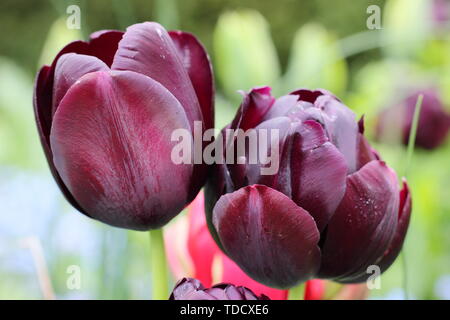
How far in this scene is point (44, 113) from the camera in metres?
0.35

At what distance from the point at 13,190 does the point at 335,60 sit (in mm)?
503

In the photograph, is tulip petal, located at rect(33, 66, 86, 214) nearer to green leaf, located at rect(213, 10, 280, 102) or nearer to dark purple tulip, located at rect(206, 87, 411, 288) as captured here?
dark purple tulip, located at rect(206, 87, 411, 288)

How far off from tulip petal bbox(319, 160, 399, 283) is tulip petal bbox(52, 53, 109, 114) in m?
0.12

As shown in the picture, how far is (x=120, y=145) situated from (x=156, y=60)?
0.04 m

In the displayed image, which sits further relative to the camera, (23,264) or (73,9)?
(23,264)

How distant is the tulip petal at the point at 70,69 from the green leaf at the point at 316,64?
0.47m

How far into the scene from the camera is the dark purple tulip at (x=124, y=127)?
0.32 metres

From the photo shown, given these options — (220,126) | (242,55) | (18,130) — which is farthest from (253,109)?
(18,130)

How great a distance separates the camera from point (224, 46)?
0.78 metres

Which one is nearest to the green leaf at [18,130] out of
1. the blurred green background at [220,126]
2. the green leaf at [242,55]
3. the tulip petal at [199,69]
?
the blurred green background at [220,126]

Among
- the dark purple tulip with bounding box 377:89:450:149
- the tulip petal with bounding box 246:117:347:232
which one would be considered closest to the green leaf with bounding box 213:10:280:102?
the dark purple tulip with bounding box 377:89:450:149

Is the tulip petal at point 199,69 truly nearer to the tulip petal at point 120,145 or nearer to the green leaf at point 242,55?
the tulip petal at point 120,145

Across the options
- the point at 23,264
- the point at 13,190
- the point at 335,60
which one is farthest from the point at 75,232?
the point at 335,60

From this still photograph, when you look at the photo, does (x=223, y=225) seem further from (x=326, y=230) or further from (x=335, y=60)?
(x=335, y=60)
